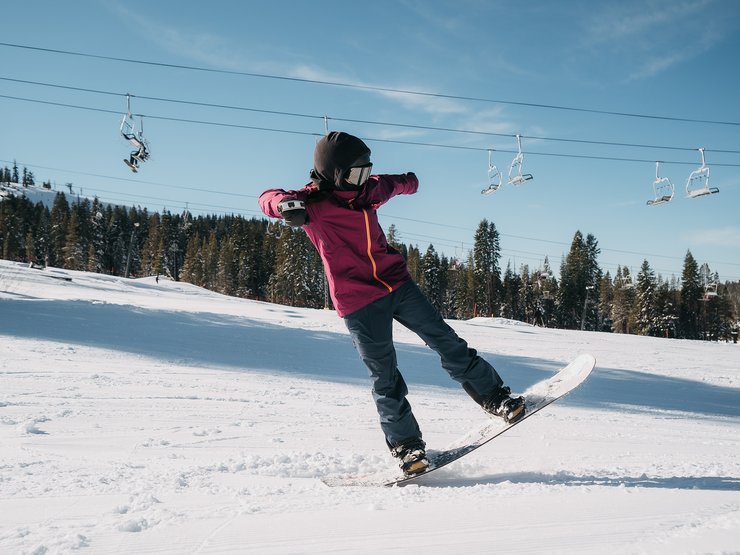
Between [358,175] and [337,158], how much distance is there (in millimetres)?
152

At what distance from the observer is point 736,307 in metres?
83.6

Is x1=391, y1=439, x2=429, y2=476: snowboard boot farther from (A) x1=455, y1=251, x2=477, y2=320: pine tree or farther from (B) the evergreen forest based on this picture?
(A) x1=455, y1=251, x2=477, y2=320: pine tree

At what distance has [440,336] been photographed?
9.78 ft

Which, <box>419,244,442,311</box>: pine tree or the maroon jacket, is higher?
<box>419,244,442,311</box>: pine tree

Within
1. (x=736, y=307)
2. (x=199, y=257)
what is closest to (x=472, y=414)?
(x=199, y=257)

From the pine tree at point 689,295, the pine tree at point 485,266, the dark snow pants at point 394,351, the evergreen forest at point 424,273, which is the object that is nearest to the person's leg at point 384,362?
the dark snow pants at point 394,351

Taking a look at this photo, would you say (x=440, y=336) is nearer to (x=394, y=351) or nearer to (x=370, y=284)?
(x=394, y=351)

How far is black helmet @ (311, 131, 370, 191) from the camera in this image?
108 inches

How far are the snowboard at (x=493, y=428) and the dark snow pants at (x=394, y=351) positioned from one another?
0.21 m

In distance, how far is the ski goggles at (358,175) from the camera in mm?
2762

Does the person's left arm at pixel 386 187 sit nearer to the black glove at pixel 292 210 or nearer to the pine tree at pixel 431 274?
the black glove at pixel 292 210

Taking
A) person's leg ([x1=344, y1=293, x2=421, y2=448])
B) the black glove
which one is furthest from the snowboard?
the black glove

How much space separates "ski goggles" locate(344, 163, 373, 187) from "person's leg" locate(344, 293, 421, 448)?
2.28 feet

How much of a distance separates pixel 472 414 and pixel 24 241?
3361 inches
